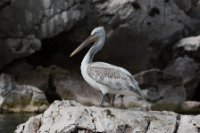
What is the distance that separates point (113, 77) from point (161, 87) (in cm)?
2328

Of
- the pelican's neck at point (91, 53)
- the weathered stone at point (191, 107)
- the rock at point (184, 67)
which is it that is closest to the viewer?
the pelican's neck at point (91, 53)

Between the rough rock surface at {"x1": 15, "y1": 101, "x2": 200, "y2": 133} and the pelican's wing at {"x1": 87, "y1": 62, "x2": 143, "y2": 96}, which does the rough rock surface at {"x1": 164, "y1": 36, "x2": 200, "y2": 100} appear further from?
the rough rock surface at {"x1": 15, "y1": 101, "x2": 200, "y2": 133}

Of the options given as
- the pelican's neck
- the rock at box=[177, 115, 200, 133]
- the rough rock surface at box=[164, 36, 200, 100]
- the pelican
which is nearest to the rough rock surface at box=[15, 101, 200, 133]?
the rock at box=[177, 115, 200, 133]

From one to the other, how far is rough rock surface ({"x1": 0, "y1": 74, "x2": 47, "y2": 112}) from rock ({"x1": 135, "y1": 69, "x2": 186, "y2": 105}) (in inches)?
274

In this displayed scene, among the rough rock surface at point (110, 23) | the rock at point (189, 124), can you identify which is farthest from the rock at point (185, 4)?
the rock at point (189, 124)

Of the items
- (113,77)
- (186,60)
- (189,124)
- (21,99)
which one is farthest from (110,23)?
(189,124)

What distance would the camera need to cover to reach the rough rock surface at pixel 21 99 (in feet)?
107

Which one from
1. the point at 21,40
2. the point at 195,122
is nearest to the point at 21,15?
the point at 21,40

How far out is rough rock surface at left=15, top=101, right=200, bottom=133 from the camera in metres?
13.4

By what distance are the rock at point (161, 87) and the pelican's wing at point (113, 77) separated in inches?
866

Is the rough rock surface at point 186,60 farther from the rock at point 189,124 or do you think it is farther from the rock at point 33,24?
the rock at point 189,124

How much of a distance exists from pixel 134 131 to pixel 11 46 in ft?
89.3

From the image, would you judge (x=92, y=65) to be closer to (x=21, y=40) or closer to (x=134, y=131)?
(x=134, y=131)

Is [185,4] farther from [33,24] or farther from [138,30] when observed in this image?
[33,24]
